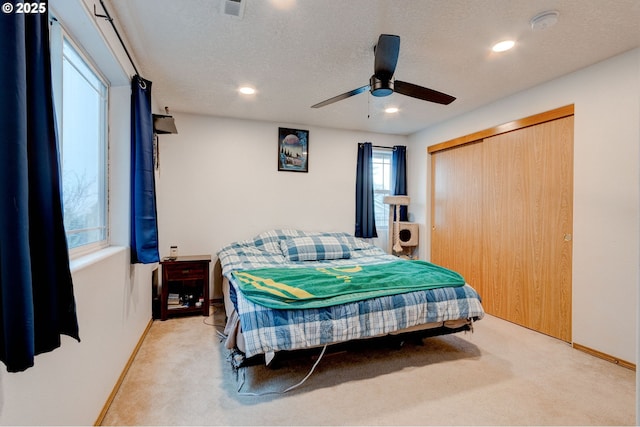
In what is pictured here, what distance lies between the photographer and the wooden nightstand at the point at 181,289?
3.20 metres

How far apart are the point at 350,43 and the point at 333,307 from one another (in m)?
1.91

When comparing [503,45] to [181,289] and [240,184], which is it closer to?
[240,184]

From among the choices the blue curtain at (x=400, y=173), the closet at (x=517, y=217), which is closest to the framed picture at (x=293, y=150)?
the blue curtain at (x=400, y=173)

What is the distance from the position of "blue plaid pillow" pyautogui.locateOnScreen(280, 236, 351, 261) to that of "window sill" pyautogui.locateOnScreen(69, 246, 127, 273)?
1750 mm

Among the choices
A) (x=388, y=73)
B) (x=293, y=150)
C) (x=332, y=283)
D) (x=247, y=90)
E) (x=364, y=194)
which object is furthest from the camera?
(x=364, y=194)

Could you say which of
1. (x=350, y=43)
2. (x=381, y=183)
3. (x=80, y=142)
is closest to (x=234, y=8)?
(x=350, y=43)

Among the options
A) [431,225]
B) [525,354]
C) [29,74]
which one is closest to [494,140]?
[431,225]

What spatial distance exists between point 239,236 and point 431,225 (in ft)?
9.01

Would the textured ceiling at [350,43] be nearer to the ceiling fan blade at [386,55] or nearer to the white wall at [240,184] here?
the ceiling fan blade at [386,55]

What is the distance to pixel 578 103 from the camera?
8.64 feet

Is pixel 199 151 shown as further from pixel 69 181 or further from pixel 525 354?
pixel 525 354

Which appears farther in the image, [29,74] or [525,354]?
[525,354]

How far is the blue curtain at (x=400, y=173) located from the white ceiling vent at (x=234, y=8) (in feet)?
11.0

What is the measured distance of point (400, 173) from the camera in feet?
15.6
